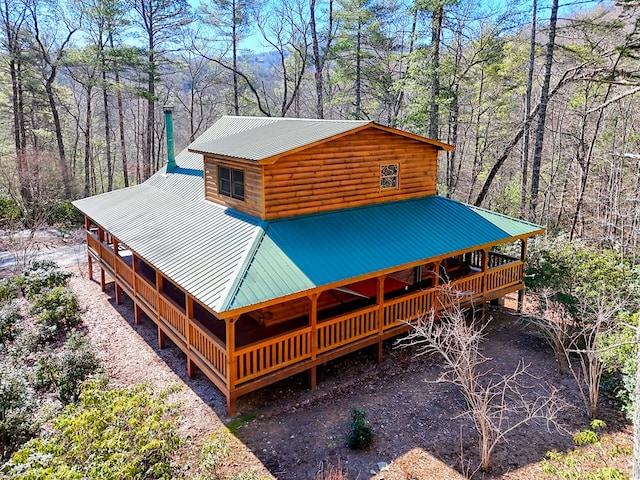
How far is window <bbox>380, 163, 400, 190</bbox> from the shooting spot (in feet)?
41.2

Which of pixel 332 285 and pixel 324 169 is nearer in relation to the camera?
pixel 332 285

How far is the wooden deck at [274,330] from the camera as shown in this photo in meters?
8.82

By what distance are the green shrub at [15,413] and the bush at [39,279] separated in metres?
7.23

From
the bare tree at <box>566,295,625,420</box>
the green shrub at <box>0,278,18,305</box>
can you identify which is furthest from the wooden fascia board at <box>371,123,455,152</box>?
the green shrub at <box>0,278,18,305</box>

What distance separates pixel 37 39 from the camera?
84.7ft

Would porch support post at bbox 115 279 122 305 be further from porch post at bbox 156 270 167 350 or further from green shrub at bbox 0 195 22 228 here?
green shrub at bbox 0 195 22 228

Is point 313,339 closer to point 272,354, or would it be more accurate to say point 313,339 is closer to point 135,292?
point 272,354

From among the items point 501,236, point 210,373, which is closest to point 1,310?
point 210,373

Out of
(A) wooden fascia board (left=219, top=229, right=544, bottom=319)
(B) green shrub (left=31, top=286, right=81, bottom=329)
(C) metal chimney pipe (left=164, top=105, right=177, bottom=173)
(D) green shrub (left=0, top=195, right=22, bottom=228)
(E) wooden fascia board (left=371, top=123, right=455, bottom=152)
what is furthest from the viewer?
(D) green shrub (left=0, top=195, right=22, bottom=228)

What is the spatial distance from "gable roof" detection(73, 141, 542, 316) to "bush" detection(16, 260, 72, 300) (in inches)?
111

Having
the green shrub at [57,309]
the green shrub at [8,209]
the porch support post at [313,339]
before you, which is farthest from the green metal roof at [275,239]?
the green shrub at [8,209]

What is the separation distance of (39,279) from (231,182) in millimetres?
8488

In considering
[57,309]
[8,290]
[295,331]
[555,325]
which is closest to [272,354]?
[295,331]

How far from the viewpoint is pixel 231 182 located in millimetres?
11758
